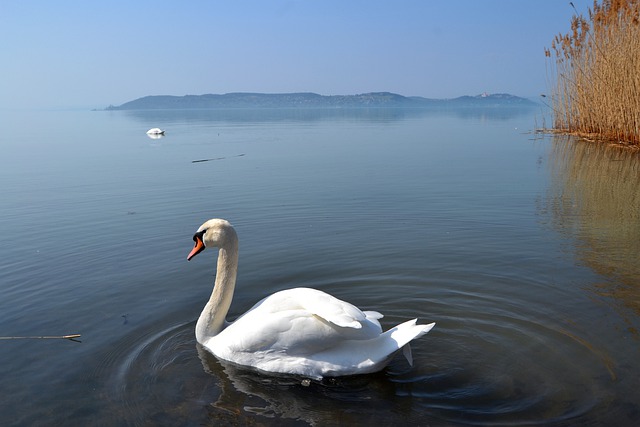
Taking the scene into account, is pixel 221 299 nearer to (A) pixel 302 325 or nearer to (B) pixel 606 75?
(A) pixel 302 325

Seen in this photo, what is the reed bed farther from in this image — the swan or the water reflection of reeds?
the swan

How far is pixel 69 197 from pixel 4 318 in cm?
750

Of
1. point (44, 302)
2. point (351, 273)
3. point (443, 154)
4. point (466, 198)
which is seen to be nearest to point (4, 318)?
point (44, 302)

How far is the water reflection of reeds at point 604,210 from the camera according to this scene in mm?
7125

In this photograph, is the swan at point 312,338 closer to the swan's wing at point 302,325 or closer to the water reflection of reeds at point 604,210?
the swan's wing at point 302,325

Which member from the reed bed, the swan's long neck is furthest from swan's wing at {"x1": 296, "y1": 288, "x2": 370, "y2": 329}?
the reed bed

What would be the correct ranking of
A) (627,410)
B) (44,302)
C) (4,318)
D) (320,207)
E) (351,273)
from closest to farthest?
(627,410)
(4,318)
(44,302)
(351,273)
(320,207)

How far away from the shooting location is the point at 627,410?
14.1 feet

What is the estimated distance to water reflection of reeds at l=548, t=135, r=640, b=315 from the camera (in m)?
7.12

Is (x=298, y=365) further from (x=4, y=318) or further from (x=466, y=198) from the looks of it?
(x=466, y=198)

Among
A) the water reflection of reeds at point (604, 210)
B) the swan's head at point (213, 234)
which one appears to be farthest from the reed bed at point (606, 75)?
the swan's head at point (213, 234)

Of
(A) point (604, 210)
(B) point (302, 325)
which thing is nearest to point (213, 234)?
(B) point (302, 325)

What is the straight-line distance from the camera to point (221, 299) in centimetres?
568

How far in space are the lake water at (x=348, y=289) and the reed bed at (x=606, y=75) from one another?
312cm
